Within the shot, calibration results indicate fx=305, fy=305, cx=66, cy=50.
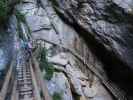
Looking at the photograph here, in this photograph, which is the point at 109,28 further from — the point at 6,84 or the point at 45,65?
the point at 6,84

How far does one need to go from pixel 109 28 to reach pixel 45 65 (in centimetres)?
381

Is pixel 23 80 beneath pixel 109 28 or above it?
beneath

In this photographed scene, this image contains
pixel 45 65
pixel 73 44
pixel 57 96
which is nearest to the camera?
pixel 57 96

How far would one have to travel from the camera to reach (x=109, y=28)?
15.3m

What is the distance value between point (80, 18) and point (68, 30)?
3.29ft

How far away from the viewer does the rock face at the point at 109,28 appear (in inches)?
581

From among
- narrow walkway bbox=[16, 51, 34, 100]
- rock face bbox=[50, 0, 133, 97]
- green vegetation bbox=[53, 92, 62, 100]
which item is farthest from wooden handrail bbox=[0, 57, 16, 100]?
rock face bbox=[50, 0, 133, 97]

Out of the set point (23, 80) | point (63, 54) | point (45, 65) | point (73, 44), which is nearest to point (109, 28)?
point (73, 44)

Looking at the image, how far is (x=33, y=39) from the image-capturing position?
16.0 metres

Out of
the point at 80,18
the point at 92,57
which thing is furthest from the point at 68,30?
the point at 92,57

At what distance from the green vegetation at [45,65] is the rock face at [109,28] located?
9.93 feet

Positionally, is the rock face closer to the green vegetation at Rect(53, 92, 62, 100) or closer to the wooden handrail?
the green vegetation at Rect(53, 92, 62, 100)

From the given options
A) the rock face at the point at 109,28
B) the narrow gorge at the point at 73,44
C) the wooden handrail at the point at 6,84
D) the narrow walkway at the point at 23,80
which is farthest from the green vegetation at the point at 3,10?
the wooden handrail at the point at 6,84

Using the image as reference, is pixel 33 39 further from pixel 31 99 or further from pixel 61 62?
pixel 31 99
